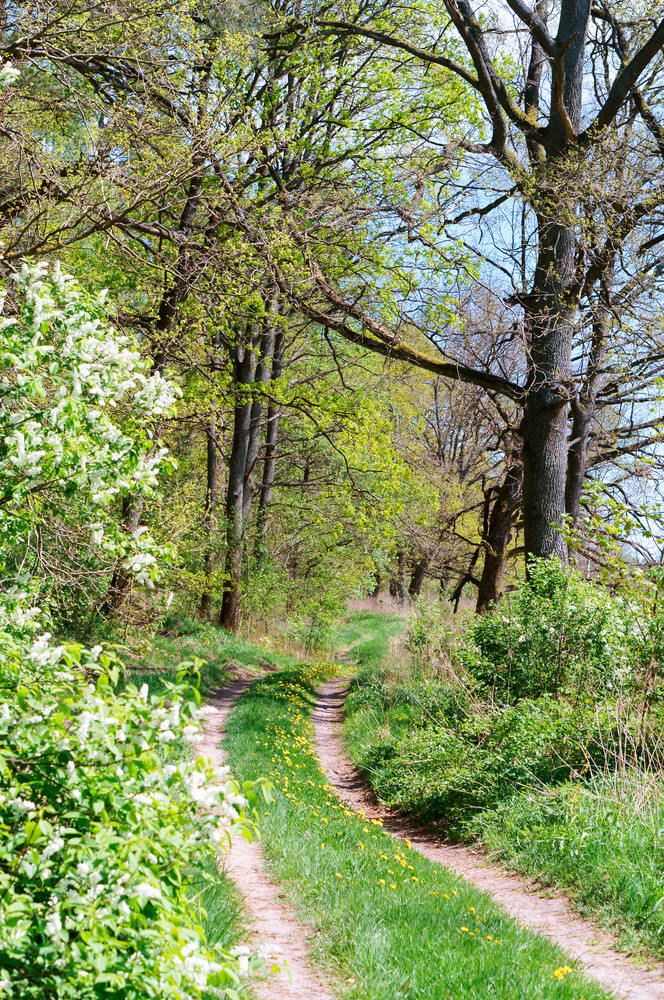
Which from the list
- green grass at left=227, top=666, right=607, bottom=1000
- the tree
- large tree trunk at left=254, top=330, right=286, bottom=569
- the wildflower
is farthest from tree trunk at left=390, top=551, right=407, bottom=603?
the wildflower

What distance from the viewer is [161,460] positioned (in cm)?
437

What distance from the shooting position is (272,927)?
488 cm

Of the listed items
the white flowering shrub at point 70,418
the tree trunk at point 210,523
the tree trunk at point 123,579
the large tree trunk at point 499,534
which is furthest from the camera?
the large tree trunk at point 499,534

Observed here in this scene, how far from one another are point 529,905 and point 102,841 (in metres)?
4.77

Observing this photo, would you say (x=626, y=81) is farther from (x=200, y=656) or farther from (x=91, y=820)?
(x=91, y=820)

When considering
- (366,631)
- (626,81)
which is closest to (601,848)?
(626,81)

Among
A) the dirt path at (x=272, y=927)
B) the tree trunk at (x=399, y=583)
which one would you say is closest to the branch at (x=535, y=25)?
the dirt path at (x=272, y=927)

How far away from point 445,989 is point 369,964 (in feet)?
1.48

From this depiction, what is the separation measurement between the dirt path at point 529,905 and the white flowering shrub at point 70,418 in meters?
3.55

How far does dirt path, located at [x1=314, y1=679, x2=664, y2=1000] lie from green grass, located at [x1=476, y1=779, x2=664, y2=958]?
0.14 meters

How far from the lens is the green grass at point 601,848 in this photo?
5.23m

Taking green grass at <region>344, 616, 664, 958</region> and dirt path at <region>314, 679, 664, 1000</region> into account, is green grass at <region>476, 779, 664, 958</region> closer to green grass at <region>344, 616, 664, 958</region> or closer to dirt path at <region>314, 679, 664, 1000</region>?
green grass at <region>344, 616, 664, 958</region>

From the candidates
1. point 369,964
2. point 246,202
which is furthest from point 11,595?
point 246,202

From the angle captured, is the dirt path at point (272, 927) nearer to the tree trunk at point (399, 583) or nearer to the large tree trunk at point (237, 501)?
the large tree trunk at point (237, 501)
